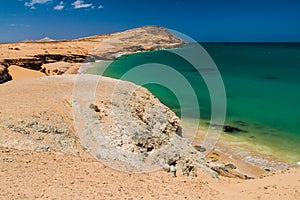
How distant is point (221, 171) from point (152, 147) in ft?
22.2

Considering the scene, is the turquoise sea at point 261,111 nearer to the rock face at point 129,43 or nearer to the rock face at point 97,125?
the rock face at point 97,125

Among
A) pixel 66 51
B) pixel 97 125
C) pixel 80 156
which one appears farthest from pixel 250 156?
pixel 66 51

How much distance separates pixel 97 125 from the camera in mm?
15086

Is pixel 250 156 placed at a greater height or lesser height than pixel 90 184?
lesser

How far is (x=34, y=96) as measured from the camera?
1698cm

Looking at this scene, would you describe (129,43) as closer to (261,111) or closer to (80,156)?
(261,111)

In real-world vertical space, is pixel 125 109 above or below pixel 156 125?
above

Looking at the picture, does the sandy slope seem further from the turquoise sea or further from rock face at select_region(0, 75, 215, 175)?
the turquoise sea

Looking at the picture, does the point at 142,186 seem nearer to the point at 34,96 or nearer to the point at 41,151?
Answer: the point at 41,151

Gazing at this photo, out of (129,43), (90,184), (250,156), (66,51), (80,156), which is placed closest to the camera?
(90,184)

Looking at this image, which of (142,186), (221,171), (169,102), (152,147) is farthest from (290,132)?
(142,186)

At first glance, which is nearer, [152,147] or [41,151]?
[41,151]

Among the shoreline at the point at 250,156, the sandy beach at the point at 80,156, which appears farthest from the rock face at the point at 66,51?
the sandy beach at the point at 80,156

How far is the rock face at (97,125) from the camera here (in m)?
13.5
